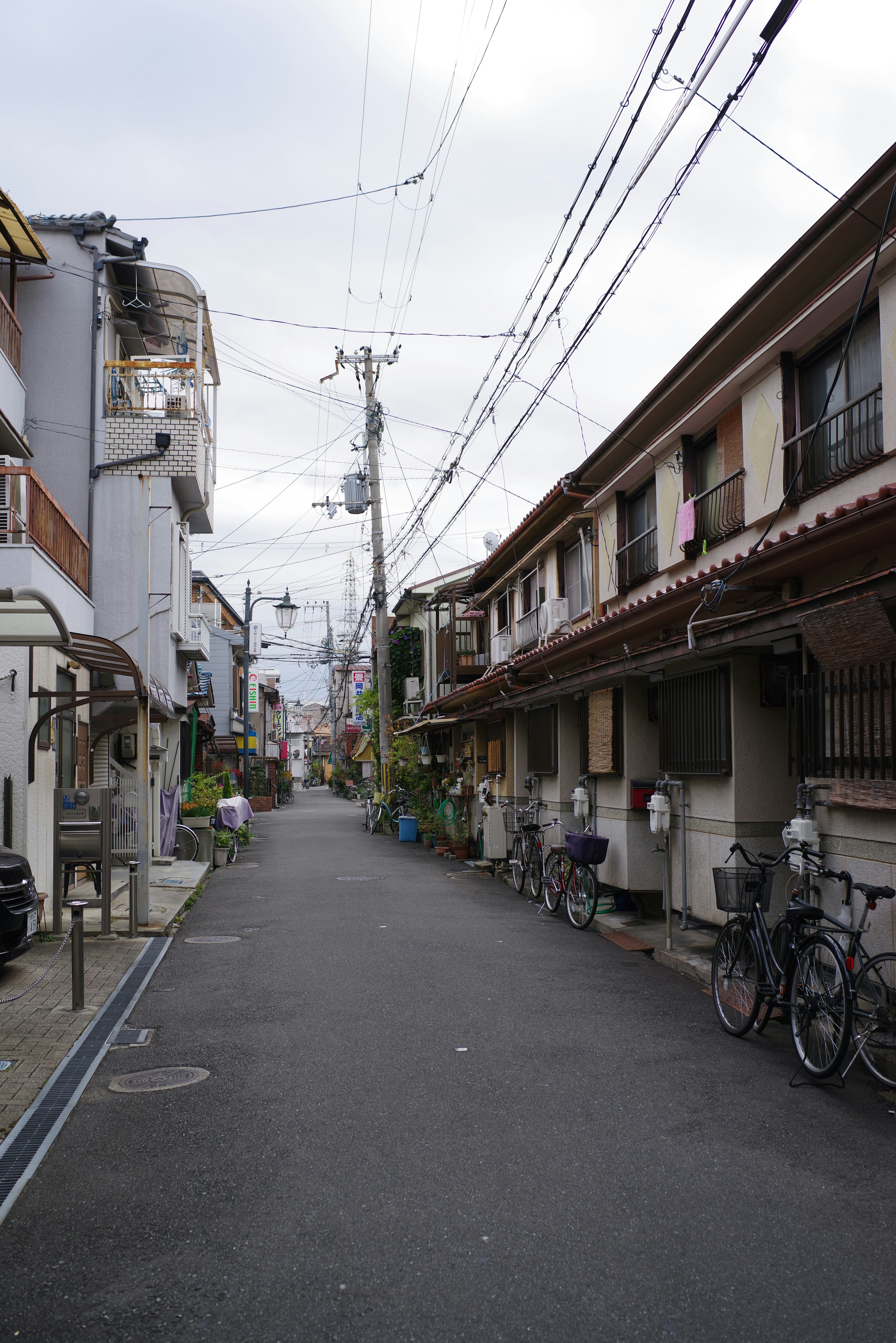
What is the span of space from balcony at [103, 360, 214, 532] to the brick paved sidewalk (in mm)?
9659

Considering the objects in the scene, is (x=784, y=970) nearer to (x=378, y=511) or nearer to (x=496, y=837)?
(x=496, y=837)

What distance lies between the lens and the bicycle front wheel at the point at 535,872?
15109mm

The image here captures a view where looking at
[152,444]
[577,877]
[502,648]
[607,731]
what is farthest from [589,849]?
[502,648]

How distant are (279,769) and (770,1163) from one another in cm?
6412

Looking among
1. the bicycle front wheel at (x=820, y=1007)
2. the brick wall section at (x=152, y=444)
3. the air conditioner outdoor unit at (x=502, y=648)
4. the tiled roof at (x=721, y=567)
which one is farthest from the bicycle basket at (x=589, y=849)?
the air conditioner outdoor unit at (x=502, y=648)

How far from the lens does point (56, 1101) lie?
224 inches

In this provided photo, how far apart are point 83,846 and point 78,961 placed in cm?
347

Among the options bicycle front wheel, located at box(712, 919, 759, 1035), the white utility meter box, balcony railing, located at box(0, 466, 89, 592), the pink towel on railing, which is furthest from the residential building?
balcony railing, located at box(0, 466, 89, 592)

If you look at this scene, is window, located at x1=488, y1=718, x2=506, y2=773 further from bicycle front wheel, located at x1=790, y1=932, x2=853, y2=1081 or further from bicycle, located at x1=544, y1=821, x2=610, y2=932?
bicycle front wheel, located at x1=790, y1=932, x2=853, y2=1081

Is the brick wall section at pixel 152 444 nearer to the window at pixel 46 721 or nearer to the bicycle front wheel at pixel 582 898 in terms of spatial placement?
the window at pixel 46 721

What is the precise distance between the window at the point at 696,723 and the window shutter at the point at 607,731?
3.93 feet

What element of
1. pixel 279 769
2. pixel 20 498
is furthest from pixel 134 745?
pixel 279 769

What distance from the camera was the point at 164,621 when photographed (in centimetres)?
1914

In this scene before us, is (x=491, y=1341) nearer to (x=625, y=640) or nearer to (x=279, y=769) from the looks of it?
(x=625, y=640)
